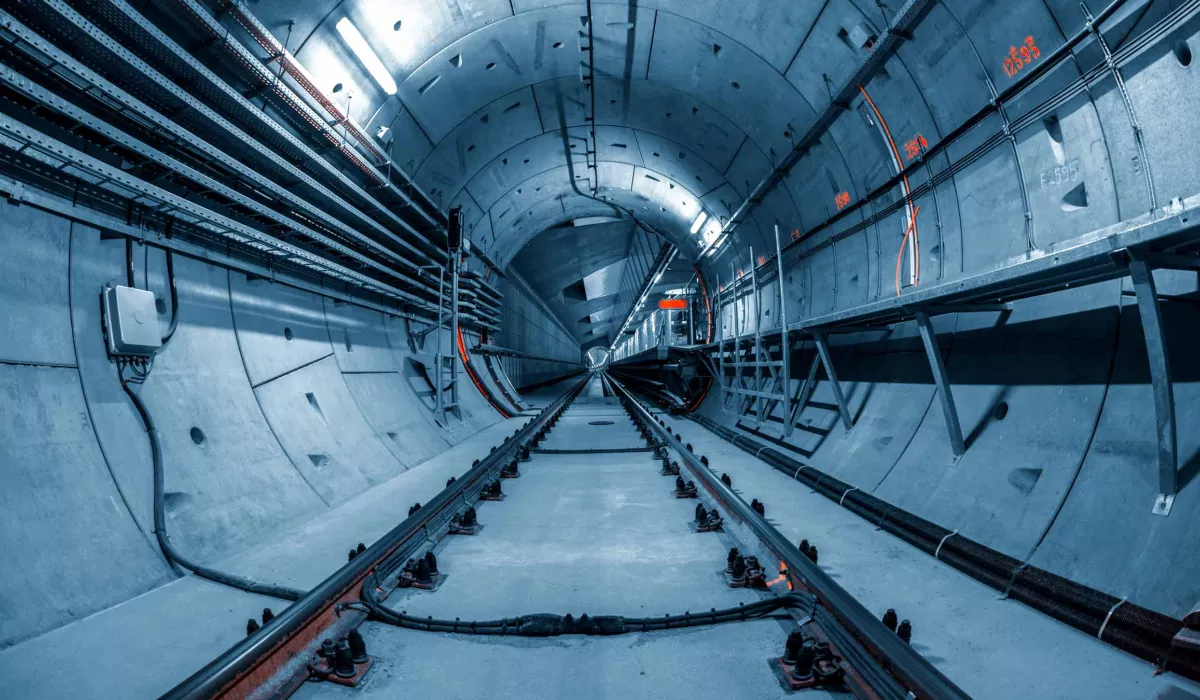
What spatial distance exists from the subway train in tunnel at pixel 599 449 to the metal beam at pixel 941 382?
0.11 feet

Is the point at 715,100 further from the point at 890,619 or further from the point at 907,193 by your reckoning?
the point at 890,619

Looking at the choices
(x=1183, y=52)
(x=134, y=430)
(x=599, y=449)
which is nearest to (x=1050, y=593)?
(x=1183, y=52)

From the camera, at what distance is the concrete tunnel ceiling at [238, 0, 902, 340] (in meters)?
5.59

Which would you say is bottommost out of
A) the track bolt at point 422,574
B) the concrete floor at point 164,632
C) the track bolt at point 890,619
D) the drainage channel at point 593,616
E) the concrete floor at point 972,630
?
the concrete floor at point 972,630

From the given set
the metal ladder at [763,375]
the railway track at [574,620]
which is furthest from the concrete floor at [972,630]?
the metal ladder at [763,375]

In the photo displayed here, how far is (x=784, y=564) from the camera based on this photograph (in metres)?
2.85

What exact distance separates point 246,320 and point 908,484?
589 centimetres

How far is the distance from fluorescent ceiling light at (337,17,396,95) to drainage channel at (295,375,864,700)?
478 centimetres

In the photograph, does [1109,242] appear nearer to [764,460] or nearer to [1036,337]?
[1036,337]

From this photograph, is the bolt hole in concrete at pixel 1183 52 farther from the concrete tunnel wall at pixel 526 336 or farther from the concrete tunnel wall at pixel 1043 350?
the concrete tunnel wall at pixel 526 336

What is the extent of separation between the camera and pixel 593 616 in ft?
8.34

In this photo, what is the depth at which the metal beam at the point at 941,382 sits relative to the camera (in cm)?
386

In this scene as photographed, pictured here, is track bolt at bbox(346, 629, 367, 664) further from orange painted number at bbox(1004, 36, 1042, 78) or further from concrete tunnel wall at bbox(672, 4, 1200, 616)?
orange painted number at bbox(1004, 36, 1042, 78)

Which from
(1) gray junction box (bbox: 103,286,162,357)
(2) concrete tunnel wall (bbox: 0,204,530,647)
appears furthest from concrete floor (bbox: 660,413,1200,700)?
(1) gray junction box (bbox: 103,286,162,357)
